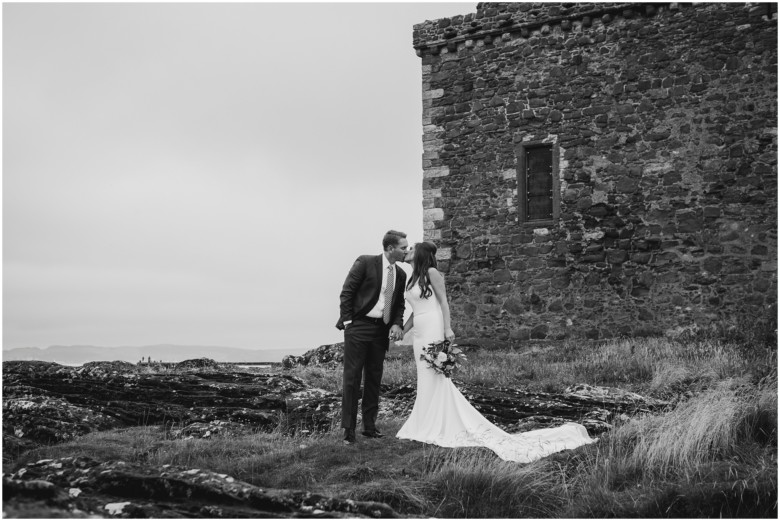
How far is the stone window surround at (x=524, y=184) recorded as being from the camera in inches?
687

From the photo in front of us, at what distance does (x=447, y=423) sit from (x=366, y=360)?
110cm

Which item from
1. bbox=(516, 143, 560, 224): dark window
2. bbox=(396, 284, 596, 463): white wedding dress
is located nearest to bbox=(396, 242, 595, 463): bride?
bbox=(396, 284, 596, 463): white wedding dress

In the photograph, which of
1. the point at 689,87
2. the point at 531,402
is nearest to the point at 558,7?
the point at 689,87

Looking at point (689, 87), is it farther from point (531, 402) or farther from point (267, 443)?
point (267, 443)

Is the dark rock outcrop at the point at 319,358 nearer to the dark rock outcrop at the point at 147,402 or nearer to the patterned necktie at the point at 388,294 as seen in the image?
the dark rock outcrop at the point at 147,402

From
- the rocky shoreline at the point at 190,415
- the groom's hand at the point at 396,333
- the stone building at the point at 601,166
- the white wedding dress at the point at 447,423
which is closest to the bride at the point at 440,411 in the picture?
the white wedding dress at the point at 447,423

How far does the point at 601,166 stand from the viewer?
675 inches

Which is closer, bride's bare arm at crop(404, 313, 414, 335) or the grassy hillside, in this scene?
the grassy hillside

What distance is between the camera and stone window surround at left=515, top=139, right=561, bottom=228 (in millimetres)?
17438

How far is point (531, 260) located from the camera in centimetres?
1753

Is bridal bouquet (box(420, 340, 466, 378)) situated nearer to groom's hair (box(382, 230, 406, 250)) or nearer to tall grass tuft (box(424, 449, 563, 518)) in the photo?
groom's hair (box(382, 230, 406, 250))

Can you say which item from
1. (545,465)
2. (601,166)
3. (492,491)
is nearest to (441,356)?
(545,465)

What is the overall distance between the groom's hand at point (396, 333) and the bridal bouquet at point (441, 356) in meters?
0.36

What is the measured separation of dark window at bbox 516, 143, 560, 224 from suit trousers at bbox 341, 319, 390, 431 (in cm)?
918
